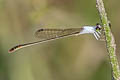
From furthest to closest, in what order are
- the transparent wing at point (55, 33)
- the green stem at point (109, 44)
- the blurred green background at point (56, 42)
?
the blurred green background at point (56, 42) < the transparent wing at point (55, 33) < the green stem at point (109, 44)

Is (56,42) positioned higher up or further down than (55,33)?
further down

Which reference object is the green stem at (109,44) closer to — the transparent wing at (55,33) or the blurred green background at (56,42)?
the transparent wing at (55,33)

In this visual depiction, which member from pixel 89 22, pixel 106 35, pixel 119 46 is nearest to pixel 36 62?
pixel 89 22

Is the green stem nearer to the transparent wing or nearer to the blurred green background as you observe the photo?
the transparent wing

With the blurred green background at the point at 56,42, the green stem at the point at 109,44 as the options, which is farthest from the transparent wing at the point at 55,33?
the green stem at the point at 109,44

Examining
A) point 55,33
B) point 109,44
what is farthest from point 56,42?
point 109,44

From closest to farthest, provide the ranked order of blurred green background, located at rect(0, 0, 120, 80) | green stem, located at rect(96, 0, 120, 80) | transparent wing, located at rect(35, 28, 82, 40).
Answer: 1. green stem, located at rect(96, 0, 120, 80)
2. transparent wing, located at rect(35, 28, 82, 40)
3. blurred green background, located at rect(0, 0, 120, 80)

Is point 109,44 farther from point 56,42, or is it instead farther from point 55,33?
point 56,42

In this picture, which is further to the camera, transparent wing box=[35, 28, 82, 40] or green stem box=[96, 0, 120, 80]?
transparent wing box=[35, 28, 82, 40]

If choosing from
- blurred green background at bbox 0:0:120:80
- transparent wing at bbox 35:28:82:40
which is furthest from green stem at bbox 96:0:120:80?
blurred green background at bbox 0:0:120:80
